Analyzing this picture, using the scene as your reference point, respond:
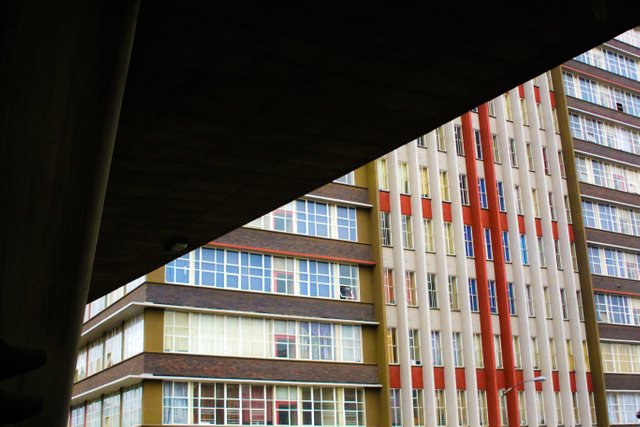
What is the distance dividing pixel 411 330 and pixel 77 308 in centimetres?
4411

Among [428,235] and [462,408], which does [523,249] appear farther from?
[462,408]

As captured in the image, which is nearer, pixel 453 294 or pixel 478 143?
pixel 453 294

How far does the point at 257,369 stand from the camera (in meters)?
44.1

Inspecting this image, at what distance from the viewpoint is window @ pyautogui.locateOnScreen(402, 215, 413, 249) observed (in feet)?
170

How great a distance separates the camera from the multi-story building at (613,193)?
59906 mm

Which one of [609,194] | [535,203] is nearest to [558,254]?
[535,203]

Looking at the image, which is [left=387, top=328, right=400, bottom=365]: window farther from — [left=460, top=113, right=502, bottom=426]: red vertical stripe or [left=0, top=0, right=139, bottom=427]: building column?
[left=0, top=0, right=139, bottom=427]: building column

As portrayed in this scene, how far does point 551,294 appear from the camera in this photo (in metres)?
57.1

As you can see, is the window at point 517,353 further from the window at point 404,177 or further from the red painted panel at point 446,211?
the window at point 404,177

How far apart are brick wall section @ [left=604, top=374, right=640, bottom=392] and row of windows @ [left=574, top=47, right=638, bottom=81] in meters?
23.5

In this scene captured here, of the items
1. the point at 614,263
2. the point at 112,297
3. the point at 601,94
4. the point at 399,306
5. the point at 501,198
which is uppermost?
the point at 601,94

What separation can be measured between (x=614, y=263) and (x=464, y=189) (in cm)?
1517

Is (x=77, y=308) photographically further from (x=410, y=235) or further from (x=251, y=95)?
(x=410, y=235)

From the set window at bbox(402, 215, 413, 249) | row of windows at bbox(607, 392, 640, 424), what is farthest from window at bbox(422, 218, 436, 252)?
row of windows at bbox(607, 392, 640, 424)
